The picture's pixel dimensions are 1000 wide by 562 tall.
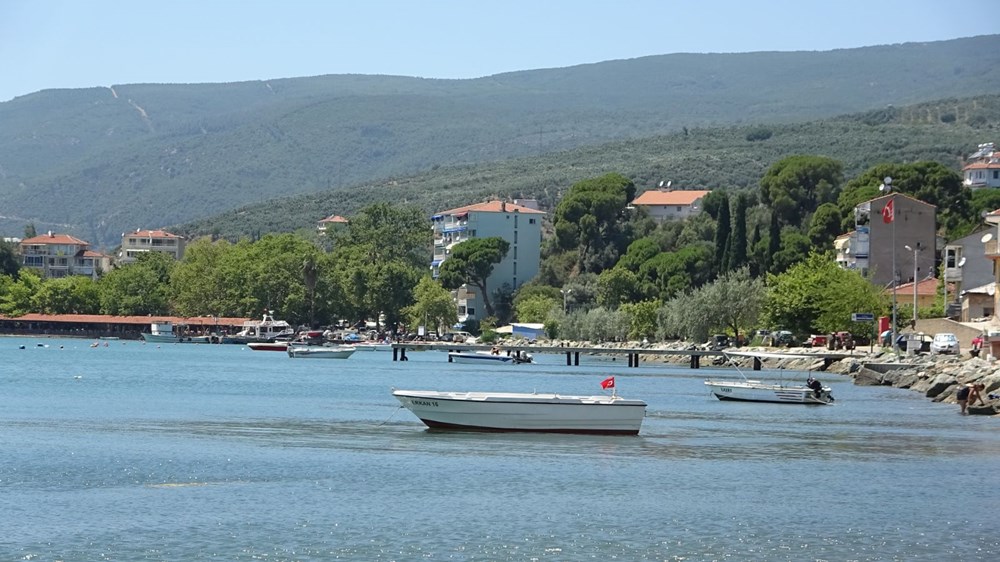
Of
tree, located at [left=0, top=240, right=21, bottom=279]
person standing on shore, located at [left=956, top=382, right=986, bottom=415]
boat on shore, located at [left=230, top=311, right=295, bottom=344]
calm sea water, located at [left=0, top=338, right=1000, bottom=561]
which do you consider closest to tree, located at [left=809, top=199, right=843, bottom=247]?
boat on shore, located at [left=230, top=311, right=295, bottom=344]

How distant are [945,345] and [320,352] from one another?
58252mm

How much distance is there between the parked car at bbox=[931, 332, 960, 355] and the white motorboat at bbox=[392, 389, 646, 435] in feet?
151

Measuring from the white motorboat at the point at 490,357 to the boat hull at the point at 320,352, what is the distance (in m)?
12.2

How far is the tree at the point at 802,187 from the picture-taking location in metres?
154

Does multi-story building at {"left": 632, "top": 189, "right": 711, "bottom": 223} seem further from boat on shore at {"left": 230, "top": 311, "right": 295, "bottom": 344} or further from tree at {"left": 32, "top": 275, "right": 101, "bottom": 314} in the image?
tree at {"left": 32, "top": 275, "right": 101, "bottom": 314}

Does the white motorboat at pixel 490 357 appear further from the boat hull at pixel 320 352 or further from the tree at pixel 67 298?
the tree at pixel 67 298

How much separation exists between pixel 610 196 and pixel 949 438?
121193 millimetres

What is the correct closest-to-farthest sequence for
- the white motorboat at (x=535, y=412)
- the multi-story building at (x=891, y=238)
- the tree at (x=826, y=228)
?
the white motorboat at (x=535, y=412)
the multi-story building at (x=891, y=238)
the tree at (x=826, y=228)

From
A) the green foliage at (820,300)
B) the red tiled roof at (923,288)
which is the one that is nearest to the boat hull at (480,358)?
the green foliage at (820,300)

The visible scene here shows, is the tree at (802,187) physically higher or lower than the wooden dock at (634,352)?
higher

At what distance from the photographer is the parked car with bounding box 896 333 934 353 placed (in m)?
90.4

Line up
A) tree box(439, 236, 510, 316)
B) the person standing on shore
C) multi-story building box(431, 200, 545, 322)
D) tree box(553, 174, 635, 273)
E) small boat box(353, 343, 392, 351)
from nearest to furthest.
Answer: the person standing on shore → small boat box(353, 343, 392, 351) → tree box(553, 174, 635, 273) → tree box(439, 236, 510, 316) → multi-story building box(431, 200, 545, 322)

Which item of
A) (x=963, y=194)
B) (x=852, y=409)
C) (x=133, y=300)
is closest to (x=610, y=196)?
(x=963, y=194)

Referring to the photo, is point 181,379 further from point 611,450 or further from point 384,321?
point 384,321
